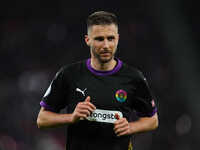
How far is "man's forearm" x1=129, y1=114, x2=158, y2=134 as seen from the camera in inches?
101

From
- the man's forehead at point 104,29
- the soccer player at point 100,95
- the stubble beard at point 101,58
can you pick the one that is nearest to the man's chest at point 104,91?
the soccer player at point 100,95

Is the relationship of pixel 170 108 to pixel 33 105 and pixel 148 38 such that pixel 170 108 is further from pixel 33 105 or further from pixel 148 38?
pixel 33 105

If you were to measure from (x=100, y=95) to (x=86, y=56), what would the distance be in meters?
5.81

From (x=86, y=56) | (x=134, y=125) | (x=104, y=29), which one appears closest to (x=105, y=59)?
(x=104, y=29)

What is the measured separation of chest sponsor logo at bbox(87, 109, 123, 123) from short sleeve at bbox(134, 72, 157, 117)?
9.4 inches

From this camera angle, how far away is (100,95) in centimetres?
256

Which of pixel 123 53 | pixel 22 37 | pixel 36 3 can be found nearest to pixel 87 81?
pixel 123 53

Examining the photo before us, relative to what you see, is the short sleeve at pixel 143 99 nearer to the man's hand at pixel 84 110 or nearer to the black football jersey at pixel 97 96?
the black football jersey at pixel 97 96

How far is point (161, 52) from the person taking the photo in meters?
8.07

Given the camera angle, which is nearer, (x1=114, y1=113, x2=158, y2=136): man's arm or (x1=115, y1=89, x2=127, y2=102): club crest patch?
(x1=114, y1=113, x2=158, y2=136): man's arm

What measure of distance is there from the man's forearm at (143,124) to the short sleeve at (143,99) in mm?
38

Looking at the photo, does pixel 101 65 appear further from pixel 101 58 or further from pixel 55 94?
pixel 55 94

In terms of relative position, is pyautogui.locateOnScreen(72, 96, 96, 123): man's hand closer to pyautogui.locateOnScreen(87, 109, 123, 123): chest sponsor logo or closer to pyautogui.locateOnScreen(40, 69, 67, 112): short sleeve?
pyautogui.locateOnScreen(87, 109, 123, 123): chest sponsor logo

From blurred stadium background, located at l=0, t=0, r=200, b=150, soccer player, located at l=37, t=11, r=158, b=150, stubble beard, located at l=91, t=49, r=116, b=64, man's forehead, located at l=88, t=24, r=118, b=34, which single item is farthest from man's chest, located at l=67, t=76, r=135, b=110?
blurred stadium background, located at l=0, t=0, r=200, b=150
